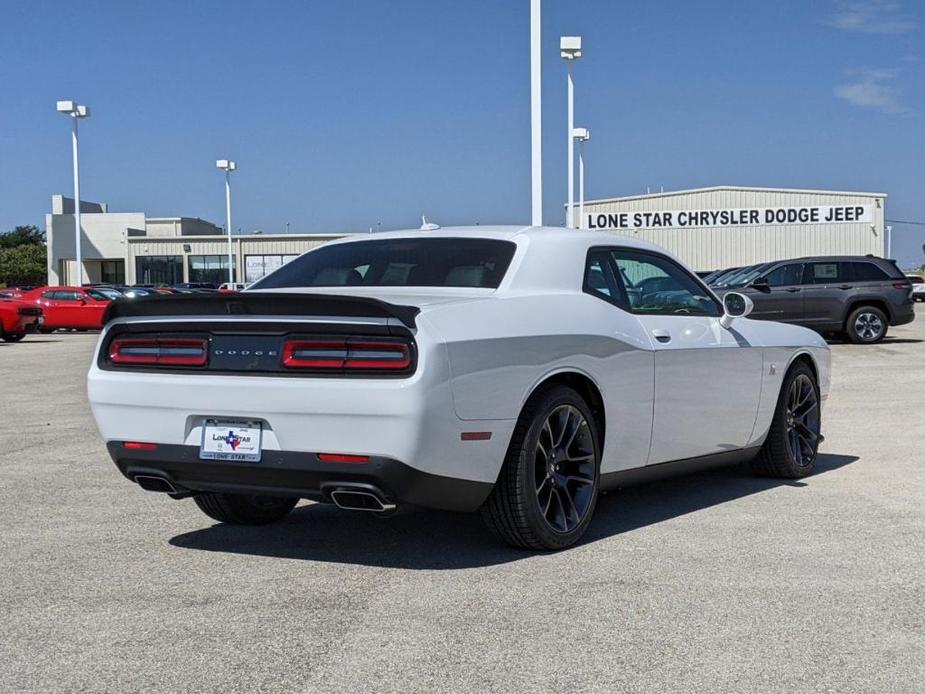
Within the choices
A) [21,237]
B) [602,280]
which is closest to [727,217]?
[602,280]

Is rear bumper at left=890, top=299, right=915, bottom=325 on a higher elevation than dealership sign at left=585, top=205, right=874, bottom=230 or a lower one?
lower

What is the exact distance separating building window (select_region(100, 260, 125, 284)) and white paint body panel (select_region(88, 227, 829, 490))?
250 feet

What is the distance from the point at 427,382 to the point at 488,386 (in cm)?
37

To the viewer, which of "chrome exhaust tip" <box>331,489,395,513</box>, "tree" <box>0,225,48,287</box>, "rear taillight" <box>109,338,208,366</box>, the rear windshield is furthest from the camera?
"tree" <box>0,225,48,287</box>

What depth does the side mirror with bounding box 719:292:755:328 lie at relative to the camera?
7008 mm

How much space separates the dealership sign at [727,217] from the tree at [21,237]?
304ft

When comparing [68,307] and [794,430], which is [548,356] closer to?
[794,430]

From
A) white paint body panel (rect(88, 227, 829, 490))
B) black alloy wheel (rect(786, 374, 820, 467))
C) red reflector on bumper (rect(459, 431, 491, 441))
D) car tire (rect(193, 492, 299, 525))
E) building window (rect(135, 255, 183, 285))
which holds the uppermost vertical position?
building window (rect(135, 255, 183, 285))

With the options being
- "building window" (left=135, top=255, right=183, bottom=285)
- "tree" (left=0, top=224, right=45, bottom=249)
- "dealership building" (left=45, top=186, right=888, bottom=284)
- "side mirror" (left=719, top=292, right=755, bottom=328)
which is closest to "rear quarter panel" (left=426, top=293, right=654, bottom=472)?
"side mirror" (left=719, top=292, right=755, bottom=328)

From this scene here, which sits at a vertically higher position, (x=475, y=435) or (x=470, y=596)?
(x=475, y=435)

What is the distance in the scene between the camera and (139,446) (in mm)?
5367

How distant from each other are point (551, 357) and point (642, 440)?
3.23 ft

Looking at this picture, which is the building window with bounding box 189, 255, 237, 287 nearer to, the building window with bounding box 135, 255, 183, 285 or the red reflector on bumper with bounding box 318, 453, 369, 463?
the building window with bounding box 135, 255, 183, 285

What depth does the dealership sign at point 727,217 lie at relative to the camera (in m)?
53.0
